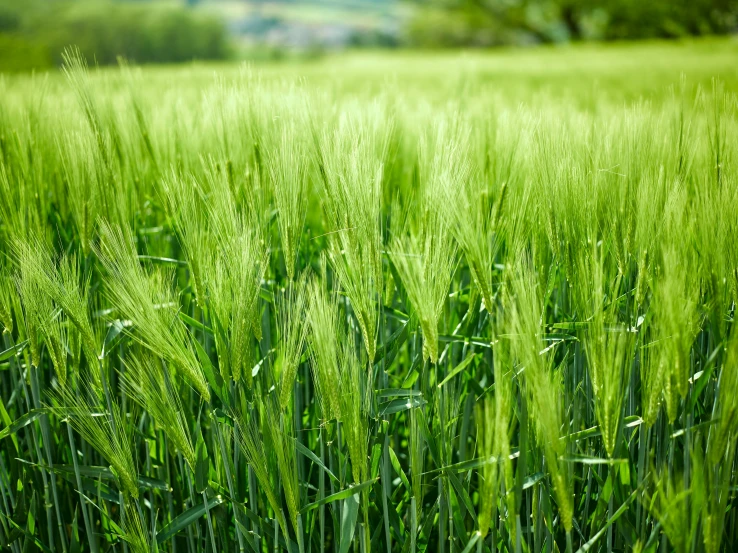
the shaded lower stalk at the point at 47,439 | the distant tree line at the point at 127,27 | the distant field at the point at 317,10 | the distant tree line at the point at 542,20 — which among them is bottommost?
the shaded lower stalk at the point at 47,439

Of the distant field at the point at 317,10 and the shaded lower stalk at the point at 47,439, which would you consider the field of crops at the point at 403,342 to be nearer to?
the shaded lower stalk at the point at 47,439

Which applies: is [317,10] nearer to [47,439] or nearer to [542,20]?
[542,20]

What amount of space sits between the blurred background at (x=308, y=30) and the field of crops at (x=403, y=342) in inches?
293

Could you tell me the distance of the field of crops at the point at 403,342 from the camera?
0.69m

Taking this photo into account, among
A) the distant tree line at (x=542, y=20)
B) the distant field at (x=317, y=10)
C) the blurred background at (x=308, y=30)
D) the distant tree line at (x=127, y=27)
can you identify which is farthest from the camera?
the distant field at (x=317, y=10)

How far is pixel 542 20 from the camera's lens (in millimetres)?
19828

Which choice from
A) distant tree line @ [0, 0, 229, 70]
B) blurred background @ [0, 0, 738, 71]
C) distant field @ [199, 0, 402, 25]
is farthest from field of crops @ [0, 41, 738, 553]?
distant field @ [199, 0, 402, 25]

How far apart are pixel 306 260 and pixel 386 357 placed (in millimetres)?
311

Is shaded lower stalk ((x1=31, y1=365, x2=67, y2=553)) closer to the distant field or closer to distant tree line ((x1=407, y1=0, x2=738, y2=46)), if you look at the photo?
distant tree line ((x1=407, y1=0, x2=738, y2=46))

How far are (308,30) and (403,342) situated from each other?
42239 millimetres

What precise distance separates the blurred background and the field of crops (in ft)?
24.4

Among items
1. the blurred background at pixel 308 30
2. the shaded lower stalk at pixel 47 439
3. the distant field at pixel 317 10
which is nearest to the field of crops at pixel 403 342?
the shaded lower stalk at pixel 47 439

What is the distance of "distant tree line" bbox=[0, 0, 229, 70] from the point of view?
2450 centimetres

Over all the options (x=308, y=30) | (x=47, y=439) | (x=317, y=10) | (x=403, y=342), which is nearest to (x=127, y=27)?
(x=308, y=30)
